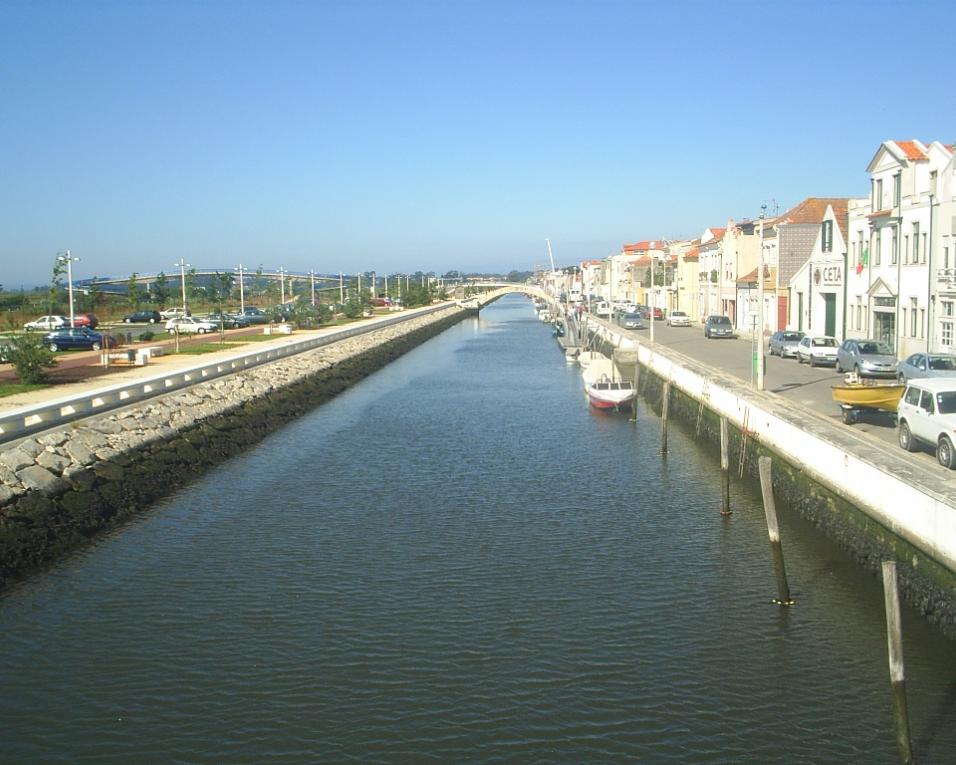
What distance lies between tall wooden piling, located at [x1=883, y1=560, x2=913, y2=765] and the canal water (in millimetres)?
280

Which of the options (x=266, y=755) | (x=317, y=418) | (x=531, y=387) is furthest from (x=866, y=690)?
(x=531, y=387)

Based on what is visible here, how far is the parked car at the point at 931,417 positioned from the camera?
750 inches

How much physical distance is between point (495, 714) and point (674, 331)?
2413 inches

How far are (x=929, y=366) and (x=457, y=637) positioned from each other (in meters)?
19.9

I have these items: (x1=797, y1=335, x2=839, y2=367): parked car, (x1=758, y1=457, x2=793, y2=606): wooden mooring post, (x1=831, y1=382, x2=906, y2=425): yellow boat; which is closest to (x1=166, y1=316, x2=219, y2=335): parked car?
(x1=797, y1=335, x2=839, y2=367): parked car

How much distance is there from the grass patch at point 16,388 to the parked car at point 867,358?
94.9 ft

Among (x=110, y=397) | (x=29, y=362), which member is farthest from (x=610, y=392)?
(x=29, y=362)

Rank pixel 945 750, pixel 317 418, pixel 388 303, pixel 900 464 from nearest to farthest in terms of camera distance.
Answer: pixel 945 750 → pixel 900 464 → pixel 317 418 → pixel 388 303

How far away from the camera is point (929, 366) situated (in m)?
29.3

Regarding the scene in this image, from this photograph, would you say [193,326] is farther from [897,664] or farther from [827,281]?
[897,664]

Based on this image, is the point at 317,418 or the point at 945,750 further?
the point at 317,418

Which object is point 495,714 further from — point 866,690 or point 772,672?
point 866,690

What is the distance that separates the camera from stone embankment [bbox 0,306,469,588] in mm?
20969

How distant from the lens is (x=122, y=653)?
1535cm
